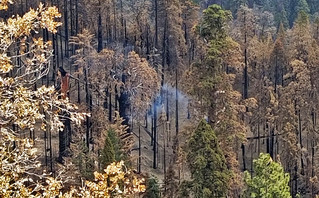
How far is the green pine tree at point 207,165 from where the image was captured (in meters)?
23.8

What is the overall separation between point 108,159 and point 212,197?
5645 mm

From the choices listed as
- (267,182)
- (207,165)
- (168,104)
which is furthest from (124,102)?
(267,182)

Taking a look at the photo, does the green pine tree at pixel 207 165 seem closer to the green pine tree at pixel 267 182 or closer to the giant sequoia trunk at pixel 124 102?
the green pine tree at pixel 267 182

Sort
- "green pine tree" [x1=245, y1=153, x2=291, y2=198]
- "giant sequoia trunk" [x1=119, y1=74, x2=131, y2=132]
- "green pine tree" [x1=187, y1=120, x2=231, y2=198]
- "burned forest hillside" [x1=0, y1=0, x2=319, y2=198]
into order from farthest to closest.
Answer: "giant sequoia trunk" [x1=119, y1=74, x2=131, y2=132], "green pine tree" [x1=187, y1=120, x2=231, y2=198], "green pine tree" [x1=245, y1=153, x2=291, y2=198], "burned forest hillside" [x1=0, y1=0, x2=319, y2=198]

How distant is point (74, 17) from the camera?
54.1 m

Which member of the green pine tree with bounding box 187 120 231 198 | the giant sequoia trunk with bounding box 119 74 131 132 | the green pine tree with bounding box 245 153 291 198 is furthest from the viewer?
the giant sequoia trunk with bounding box 119 74 131 132

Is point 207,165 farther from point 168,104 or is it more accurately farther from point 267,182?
point 168,104

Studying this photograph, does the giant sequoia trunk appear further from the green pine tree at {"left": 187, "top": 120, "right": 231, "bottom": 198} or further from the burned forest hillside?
the green pine tree at {"left": 187, "top": 120, "right": 231, "bottom": 198}

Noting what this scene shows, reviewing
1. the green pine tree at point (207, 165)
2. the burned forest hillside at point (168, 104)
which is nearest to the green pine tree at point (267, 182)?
the burned forest hillside at point (168, 104)

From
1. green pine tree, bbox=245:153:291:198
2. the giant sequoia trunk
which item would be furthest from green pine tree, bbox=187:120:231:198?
the giant sequoia trunk

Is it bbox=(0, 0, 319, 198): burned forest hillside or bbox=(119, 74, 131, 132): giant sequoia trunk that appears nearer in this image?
bbox=(0, 0, 319, 198): burned forest hillside

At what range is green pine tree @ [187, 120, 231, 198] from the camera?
78.0 ft

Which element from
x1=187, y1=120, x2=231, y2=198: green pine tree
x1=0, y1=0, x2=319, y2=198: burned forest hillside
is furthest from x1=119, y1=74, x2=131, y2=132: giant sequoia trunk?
x1=187, y1=120, x2=231, y2=198: green pine tree

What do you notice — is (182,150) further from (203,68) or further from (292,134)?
(292,134)
